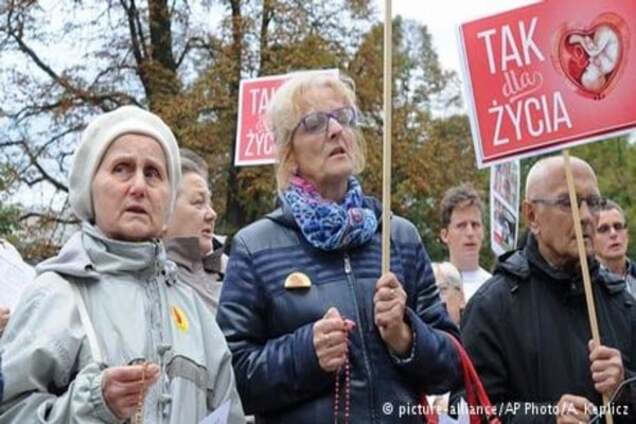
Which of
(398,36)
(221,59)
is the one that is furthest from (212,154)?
(398,36)

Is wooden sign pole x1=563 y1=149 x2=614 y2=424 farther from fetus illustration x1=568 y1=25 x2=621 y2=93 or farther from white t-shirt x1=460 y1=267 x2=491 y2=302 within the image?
white t-shirt x1=460 y1=267 x2=491 y2=302

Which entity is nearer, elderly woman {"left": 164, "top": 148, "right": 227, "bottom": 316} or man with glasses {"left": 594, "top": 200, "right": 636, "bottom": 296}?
elderly woman {"left": 164, "top": 148, "right": 227, "bottom": 316}

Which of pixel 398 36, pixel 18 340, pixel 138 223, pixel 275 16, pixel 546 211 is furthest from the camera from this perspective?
pixel 398 36

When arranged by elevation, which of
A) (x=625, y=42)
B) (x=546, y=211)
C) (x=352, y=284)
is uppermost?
(x=625, y=42)

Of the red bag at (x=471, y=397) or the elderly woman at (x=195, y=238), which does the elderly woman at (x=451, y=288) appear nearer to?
the elderly woman at (x=195, y=238)

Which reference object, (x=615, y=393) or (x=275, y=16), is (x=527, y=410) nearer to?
(x=615, y=393)

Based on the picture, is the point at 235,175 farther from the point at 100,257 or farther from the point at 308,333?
the point at 100,257

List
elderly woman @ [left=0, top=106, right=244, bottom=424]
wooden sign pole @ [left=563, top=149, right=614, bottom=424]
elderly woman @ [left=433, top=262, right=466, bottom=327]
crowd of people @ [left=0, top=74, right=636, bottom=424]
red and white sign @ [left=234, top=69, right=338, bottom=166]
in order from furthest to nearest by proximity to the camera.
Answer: red and white sign @ [left=234, top=69, right=338, bottom=166] < elderly woman @ [left=433, top=262, right=466, bottom=327] < wooden sign pole @ [left=563, top=149, right=614, bottom=424] < crowd of people @ [left=0, top=74, right=636, bottom=424] < elderly woman @ [left=0, top=106, right=244, bottom=424]

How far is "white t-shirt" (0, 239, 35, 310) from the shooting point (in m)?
3.34

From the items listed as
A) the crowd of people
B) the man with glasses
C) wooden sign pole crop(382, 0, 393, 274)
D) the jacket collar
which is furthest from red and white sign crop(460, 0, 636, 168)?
the man with glasses

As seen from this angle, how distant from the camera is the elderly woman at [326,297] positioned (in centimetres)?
291

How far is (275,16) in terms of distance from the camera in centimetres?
1850

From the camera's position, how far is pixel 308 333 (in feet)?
9.46

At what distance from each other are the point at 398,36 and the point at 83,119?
2197 cm
